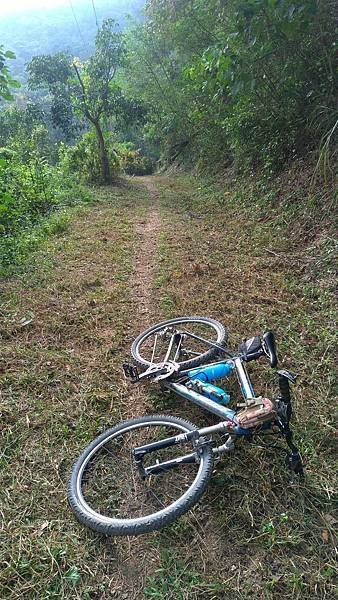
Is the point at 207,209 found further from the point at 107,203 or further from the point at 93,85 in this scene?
the point at 93,85

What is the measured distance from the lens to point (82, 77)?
1191 cm

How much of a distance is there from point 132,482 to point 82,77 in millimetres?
12924

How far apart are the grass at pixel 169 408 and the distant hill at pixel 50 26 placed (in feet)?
244

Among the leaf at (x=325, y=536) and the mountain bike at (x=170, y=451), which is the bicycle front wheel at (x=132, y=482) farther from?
the leaf at (x=325, y=536)

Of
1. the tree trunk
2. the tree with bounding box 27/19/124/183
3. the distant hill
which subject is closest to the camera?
the tree with bounding box 27/19/124/183

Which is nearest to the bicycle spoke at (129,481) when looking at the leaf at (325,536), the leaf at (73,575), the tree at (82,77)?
the leaf at (73,575)

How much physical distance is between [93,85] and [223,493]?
12896 mm

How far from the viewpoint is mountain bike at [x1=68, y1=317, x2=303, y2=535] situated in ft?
6.61

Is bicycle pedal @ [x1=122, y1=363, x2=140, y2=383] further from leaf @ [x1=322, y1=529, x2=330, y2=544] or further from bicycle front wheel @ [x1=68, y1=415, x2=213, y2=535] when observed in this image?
leaf @ [x1=322, y1=529, x2=330, y2=544]

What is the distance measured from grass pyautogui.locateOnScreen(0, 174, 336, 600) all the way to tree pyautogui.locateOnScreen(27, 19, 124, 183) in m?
8.09

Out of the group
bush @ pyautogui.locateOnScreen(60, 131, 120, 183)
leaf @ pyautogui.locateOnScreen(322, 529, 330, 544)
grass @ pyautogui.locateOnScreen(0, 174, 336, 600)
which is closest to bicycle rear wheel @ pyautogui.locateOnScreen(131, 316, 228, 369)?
grass @ pyautogui.locateOnScreen(0, 174, 336, 600)

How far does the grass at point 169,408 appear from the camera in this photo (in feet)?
5.91

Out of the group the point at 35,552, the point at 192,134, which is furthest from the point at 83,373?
the point at 192,134

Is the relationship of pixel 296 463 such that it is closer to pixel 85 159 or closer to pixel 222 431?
pixel 222 431
